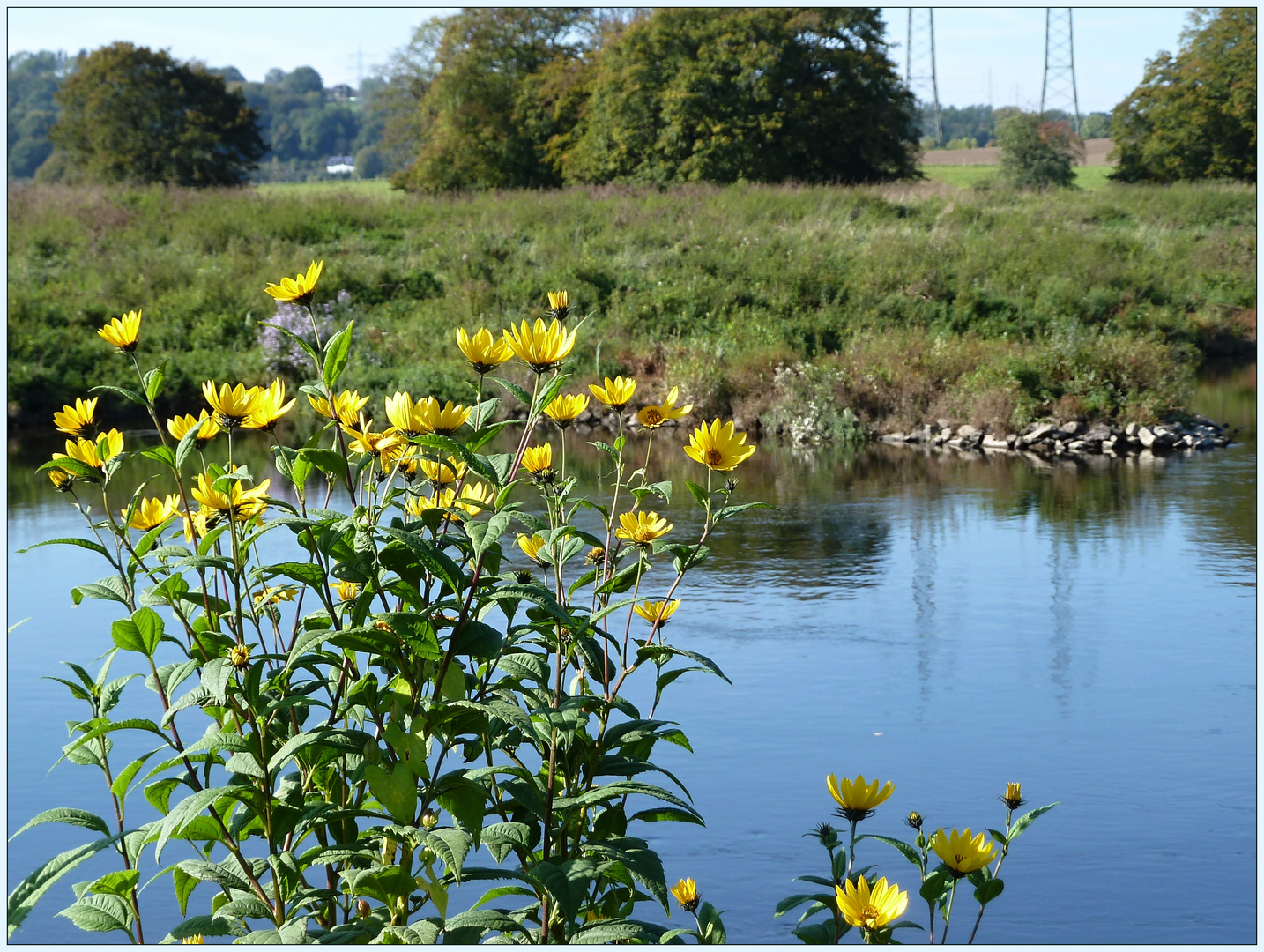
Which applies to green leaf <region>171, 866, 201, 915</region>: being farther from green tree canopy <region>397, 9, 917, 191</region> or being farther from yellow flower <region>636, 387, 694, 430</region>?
green tree canopy <region>397, 9, 917, 191</region>

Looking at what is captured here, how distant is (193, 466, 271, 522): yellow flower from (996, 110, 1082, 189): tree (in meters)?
33.2

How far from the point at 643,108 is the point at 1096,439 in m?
17.7

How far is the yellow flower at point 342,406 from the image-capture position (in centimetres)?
207

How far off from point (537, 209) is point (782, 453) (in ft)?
38.7

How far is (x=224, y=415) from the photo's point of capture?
6.57 ft

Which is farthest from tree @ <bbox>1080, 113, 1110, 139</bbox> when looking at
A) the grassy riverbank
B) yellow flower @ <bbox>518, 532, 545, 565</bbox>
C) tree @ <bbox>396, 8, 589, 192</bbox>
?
yellow flower @ <bbox>518, 532, 545, 565</bbox>

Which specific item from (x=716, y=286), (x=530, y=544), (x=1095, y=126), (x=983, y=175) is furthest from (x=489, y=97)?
(x=530, y=544)

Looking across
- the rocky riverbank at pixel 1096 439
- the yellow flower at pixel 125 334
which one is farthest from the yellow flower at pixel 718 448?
the rocky riverbank at pixel 1096 439

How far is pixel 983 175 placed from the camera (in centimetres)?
3672

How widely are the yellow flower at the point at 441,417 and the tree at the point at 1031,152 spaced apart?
33.0m

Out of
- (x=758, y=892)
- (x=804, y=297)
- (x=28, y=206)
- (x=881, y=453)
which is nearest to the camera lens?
(x=758, y=892)

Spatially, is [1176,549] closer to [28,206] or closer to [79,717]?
[79,717]

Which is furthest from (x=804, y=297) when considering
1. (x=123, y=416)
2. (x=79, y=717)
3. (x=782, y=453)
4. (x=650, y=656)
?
(x=650, y=656)

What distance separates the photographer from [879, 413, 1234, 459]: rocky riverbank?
492 inches
